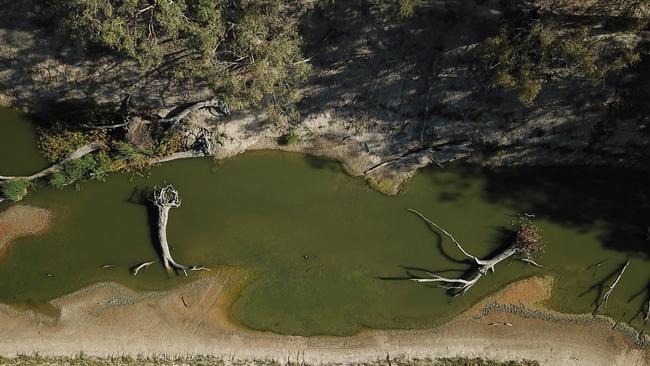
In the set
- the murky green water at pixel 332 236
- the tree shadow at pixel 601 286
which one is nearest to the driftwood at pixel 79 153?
the murky green water at pixel 332 236

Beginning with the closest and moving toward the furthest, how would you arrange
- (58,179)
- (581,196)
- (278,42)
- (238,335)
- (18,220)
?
(278,42), (581,196), (58,179), (238,335), (18,220)

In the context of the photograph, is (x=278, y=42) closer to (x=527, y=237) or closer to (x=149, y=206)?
(x=149, y=206)

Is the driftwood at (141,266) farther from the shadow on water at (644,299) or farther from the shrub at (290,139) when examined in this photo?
the shadow on water at (644,299)

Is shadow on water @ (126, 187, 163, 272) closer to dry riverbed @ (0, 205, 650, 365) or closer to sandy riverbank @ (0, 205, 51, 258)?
dry riverbed @ (0, 205, 650, 365)

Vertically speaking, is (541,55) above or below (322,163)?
above

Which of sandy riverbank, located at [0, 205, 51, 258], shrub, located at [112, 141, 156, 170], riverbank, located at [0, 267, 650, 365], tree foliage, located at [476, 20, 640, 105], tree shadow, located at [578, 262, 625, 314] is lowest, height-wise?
riverbank, located at [0, 267, 650, 365]

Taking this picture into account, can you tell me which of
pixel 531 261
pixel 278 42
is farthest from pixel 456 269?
pixel 278 42

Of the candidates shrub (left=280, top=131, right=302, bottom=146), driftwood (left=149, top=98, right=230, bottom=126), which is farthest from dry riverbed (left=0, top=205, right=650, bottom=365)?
driftwood (left=149, top=98, right=230, bottom=126)
